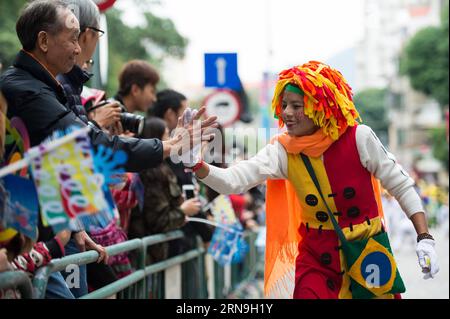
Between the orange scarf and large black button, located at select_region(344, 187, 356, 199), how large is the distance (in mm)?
325

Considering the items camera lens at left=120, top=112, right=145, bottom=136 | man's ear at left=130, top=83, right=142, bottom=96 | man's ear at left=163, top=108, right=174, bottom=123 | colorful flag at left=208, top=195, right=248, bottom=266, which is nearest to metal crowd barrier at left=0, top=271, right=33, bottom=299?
camera lens at left=120, top=112, right=145, bottom=136

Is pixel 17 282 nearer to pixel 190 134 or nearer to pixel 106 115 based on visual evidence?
pixel 190 134

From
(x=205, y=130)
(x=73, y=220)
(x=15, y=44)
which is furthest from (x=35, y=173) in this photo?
(x=15, y=44)

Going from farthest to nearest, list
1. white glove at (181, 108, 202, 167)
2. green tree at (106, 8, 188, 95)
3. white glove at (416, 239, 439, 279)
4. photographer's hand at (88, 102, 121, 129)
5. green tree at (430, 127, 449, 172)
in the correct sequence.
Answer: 1. green tree at (430, 127, 449, 172)
2. green tree at (106, 8, 188, 95)
3. photographer's hand at (88, 102, 121, 129)
4. white glove at (416, 239, 439, 279)
5. white glove at (181, 108, 202, 167)

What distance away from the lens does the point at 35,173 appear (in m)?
2.62

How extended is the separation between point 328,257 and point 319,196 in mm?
310

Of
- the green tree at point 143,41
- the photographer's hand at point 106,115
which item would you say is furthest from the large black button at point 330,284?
the green tree at point 143,41

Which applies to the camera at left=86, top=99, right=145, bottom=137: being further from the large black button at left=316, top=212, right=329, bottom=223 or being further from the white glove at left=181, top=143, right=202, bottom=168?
the large black button at left=316, top=212, right=329, bottom=223

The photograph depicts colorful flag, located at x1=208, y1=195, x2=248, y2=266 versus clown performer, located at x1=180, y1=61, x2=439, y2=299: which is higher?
clown performer, located at x1=180, y1=61, x2=439, y2=299

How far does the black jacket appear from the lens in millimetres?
3262

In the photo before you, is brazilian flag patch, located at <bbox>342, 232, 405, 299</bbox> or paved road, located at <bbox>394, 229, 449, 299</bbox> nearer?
brazilian flag patch, located at <bbox>342, 232, 405, 299</bbox>

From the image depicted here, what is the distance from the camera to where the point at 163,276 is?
6695mm

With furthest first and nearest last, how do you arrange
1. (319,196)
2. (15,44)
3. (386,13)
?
(386,13) → (15,44) → (319,196)
